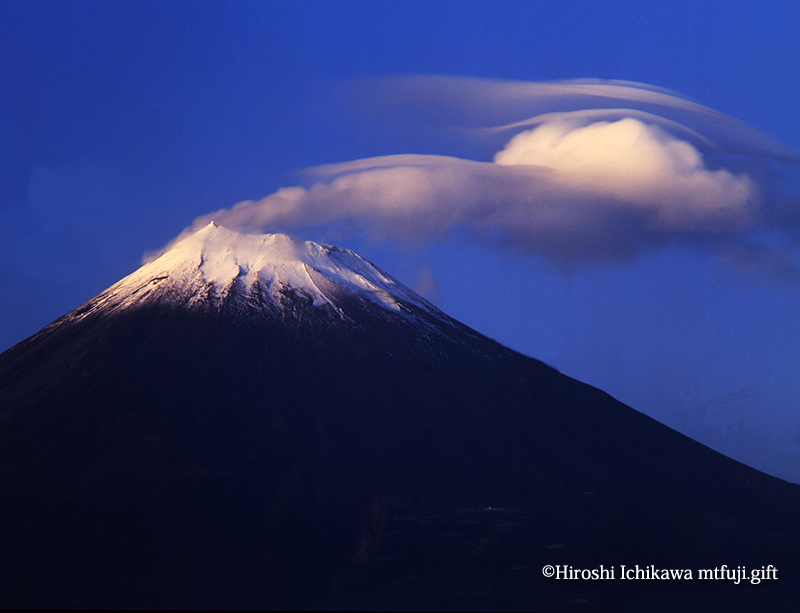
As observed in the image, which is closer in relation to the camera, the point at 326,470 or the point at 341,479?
the point at 341,479

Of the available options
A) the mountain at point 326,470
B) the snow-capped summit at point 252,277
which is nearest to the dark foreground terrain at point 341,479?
the mountain at point 326,470

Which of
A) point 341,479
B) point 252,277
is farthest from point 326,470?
point 252,277

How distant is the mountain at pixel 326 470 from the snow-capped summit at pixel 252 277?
0.29 metres

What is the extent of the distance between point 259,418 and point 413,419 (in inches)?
423

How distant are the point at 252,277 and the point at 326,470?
23.7 metres

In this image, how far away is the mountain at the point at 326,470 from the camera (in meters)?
40.0

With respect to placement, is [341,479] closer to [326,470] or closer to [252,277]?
[326,470]

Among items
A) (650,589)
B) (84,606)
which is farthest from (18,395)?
(650,589)

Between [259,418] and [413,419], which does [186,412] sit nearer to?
[259,418]

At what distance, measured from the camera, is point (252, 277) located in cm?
6588

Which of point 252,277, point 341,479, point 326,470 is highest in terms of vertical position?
A: point 252,277

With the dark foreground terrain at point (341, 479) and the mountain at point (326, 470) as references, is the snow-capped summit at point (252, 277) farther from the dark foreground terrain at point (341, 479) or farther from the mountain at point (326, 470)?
the dark foreground terrain at point (341, 479)

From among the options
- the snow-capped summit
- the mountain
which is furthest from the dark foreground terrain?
the snow-capped summit

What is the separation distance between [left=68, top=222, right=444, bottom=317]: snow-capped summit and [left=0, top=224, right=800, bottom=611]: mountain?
0.29 m
